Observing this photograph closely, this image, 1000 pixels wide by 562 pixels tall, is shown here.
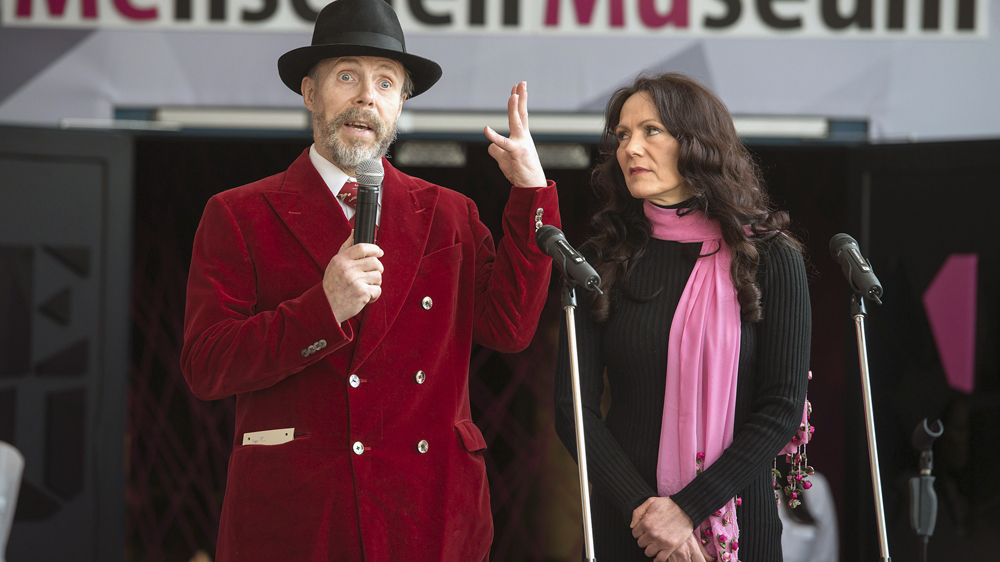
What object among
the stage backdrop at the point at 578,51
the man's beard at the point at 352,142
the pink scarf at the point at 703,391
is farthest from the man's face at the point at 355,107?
the stage backdrop at the point at 578,51

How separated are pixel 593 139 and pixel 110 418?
2.48 metres

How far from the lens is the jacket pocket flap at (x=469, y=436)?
166 centimetres

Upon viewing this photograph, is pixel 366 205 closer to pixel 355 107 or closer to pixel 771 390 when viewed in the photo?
pixel 355 107

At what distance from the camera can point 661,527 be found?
1646mm

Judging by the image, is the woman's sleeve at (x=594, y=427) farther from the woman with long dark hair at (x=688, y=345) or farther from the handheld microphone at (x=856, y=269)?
the handheld microphone at (x=856, y=269)

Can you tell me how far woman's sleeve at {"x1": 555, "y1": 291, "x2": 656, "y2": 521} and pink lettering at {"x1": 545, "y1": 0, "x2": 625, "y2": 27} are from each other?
2.05 meters

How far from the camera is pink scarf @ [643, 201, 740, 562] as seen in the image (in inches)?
67.6

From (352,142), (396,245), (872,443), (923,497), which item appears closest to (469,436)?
(396,245)

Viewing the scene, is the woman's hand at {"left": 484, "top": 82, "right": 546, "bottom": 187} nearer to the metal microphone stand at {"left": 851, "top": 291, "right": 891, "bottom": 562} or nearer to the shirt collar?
the shirt collar

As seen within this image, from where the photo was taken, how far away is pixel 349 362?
162cm

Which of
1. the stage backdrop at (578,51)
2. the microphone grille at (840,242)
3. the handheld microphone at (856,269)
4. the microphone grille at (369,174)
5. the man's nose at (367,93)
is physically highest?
the stage backdrop at (578,51)

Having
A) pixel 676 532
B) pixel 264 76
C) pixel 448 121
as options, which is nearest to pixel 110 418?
pixel 264 76

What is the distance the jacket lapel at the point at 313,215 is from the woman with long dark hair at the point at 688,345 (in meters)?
0.57

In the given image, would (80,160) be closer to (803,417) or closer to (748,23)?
(748,23)
